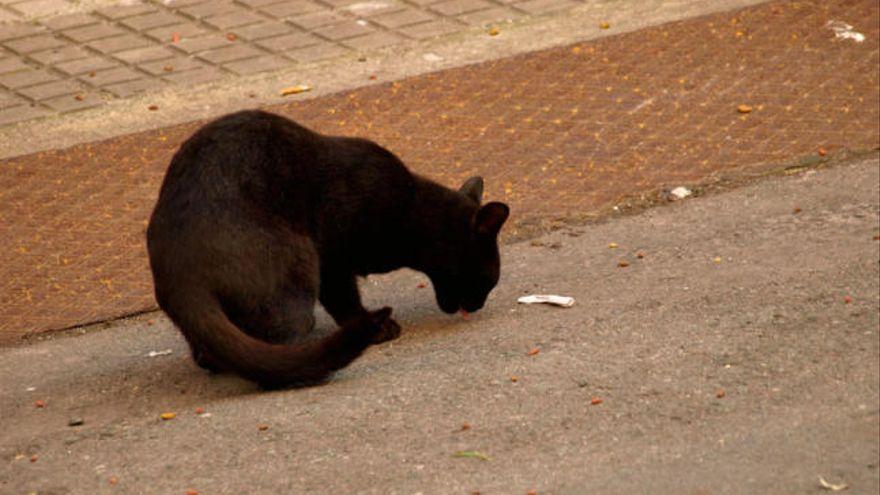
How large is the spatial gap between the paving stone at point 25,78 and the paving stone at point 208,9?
1133 mm

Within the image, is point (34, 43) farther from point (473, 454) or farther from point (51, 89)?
point (473, 454)

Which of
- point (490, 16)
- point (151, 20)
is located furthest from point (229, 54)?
point (490, 16)

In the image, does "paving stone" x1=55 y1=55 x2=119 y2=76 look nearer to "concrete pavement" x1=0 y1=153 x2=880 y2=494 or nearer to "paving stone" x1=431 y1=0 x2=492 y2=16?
"paving stone" x1=431 y1=0 x2=492 y2=16

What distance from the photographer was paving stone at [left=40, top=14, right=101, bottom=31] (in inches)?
390

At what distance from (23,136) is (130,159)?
758 mm

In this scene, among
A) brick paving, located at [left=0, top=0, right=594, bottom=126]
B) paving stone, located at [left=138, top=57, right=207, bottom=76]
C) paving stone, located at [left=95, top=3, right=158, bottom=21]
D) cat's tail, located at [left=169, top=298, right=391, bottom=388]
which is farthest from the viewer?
paving stone, located at [left=95, top=3, right=158, bottom=21]

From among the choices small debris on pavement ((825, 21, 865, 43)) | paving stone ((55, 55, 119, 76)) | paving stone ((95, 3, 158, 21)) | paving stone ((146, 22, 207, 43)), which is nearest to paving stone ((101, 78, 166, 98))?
paving stone ((55, 55, 119, 76))

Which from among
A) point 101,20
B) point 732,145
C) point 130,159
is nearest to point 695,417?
point 732,145

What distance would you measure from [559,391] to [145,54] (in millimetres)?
4879

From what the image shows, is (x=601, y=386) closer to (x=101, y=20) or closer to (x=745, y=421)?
(x=745, y=421)

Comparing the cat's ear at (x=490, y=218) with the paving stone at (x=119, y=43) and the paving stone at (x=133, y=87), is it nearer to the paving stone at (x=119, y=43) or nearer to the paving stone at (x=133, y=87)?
the paving stone at (x=133, y=87)

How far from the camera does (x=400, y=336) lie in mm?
6191

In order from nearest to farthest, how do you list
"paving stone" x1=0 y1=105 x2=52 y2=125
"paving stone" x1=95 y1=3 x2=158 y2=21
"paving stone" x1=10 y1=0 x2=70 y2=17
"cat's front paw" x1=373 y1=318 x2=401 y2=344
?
1. "cat's front paw" x1=373 y1=318 x2=401 y2=344
2. "paving stone" x1=0 y1=105 x2=52 y2=125
3. "paving stone" x1=95 y1=3 x2=158 y2=21
4. "paving stone" x1=10 y1=0 x2=70 y2=17

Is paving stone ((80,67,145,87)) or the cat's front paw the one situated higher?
paving stone ((80,67,145,87))
